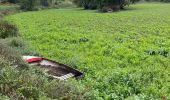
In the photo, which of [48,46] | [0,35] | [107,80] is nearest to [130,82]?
[107,80]

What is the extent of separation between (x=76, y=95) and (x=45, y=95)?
27.5 inches

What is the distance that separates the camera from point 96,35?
20.7m

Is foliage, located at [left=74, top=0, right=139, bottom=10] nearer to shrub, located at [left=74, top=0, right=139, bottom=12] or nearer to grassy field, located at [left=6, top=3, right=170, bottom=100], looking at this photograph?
shrub, located at [left=74, top=0, right=139, bottom=12]

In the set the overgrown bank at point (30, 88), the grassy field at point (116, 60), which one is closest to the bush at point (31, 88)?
the overgrown bank at point (30, 88)

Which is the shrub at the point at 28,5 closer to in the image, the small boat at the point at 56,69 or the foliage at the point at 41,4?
the foliage at the point at 41,4

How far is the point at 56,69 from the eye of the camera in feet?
37.7

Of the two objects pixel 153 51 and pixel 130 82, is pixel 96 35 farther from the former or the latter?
pixel 130 82

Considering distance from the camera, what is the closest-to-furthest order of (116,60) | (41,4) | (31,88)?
(31,88) → (116,60) → (41,4)

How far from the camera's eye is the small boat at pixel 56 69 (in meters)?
10.6

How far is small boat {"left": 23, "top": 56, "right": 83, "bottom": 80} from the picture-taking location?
10.6 m

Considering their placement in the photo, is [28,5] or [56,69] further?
[28,5]

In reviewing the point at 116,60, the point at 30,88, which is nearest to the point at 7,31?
the point at 116,60

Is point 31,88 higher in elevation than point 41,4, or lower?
higher

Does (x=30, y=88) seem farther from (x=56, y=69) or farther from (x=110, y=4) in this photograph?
(x=110, y=4)
